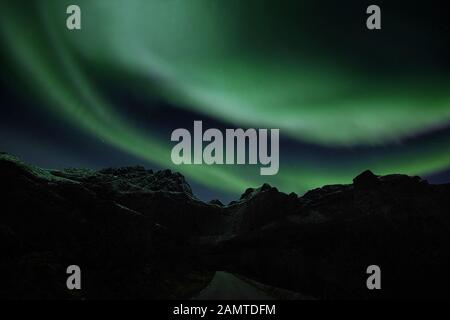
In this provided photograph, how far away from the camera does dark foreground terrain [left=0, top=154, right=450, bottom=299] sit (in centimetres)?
5016

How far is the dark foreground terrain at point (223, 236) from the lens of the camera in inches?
1975

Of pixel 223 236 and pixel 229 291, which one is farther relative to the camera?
pixel 223 236

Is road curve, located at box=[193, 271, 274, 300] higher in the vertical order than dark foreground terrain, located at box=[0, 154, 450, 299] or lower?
lower

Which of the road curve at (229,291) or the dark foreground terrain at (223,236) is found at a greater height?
the dark foreground terrain at (223,236)

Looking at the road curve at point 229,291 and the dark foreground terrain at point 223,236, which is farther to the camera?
the dark foreground terrain at point 223,236

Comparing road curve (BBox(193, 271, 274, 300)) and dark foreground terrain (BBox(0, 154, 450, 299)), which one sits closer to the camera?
road curve (BBox(193, 271, 274, 300))

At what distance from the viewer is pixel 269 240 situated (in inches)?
2618

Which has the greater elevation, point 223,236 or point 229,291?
point 223,236

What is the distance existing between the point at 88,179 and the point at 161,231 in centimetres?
2098

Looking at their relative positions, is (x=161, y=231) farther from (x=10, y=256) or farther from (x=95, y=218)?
(x=10, y=256)

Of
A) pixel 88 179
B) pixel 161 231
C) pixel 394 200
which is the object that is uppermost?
pixel 88 179

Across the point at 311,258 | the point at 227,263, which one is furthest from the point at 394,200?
the point at 227,263

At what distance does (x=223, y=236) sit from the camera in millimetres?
70062
